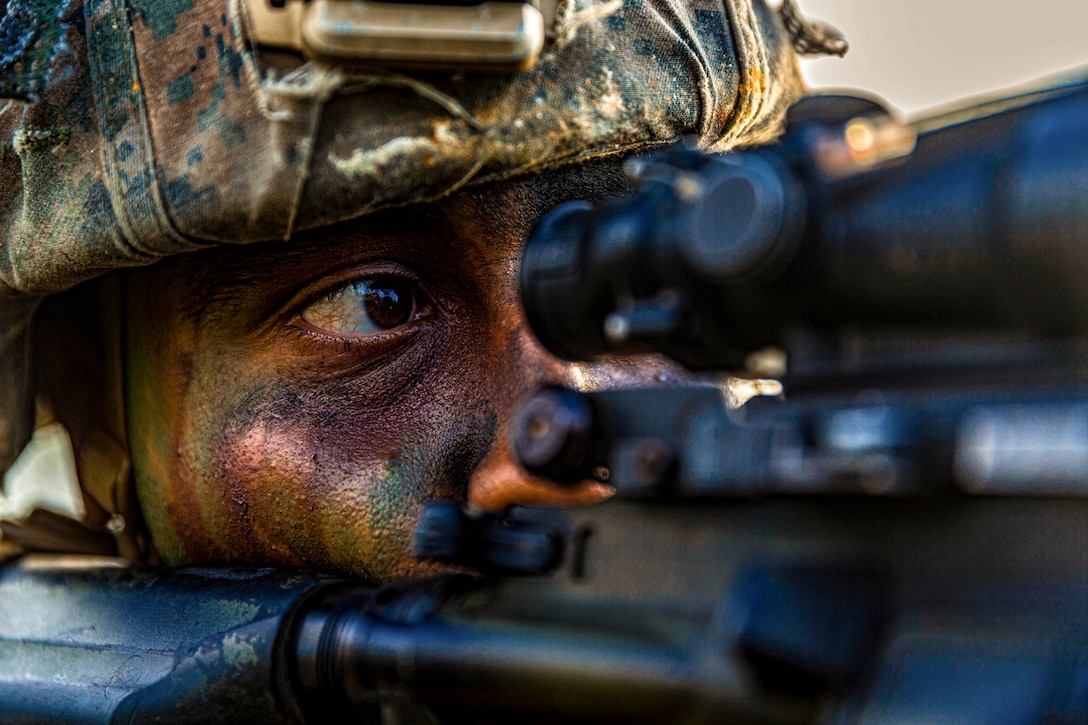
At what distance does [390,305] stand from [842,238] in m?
0.91

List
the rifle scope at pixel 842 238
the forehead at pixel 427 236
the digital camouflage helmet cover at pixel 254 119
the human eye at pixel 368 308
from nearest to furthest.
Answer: the rifle scope at pixel 842 238, the digital camouflage helmet cover at pixel 254 119, the forehead at pixel 427 236, the human eye at pixel 368 308

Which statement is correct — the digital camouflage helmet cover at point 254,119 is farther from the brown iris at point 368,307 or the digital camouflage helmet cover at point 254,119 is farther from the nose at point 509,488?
the nose at point 509,488

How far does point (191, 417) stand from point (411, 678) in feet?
A: 2.53

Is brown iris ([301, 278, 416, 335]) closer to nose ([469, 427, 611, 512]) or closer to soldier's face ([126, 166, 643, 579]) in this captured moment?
soldier's face ([126, 166, 643, 579])

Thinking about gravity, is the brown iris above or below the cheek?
above

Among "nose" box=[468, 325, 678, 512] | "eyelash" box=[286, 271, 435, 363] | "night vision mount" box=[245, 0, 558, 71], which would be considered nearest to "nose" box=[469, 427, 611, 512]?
"nose" box=[468, 325, 678, 512]

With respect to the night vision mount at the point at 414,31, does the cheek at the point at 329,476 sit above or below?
below

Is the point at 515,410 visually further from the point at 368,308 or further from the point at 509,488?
the point at 368,308

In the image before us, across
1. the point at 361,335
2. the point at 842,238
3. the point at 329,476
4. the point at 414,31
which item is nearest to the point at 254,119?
the point at 414,31

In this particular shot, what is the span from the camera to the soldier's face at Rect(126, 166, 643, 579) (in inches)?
56.6

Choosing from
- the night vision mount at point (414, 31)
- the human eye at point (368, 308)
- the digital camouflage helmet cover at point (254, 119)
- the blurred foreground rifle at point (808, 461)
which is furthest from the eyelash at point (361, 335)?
the blurred foreground rifle at point (808, 461)

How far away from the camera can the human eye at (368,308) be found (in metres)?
1.60

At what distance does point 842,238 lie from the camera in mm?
789

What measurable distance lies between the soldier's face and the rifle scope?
48cm
